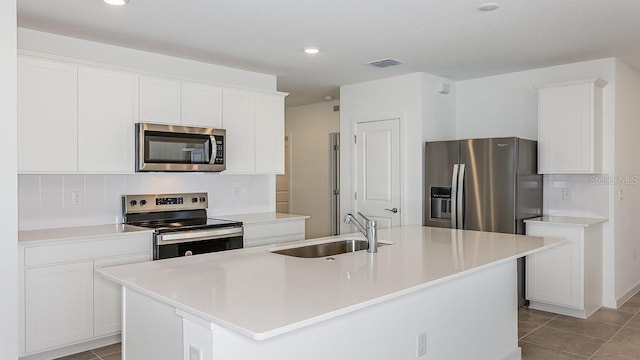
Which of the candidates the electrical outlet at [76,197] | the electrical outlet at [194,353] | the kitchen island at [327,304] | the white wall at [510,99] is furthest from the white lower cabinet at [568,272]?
the electrical outlet at [76,197]

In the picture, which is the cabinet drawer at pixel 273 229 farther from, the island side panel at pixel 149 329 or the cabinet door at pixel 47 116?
the island side panel at pixel 149 329

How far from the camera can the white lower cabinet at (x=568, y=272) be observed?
425 cm

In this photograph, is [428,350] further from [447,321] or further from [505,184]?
[505,184]

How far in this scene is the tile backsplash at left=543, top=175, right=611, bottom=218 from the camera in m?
4.68

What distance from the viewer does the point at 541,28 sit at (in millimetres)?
3557

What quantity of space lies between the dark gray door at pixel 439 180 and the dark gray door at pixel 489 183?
16 centimetres

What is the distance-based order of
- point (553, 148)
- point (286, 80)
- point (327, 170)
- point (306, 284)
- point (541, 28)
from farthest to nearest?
point (327, 170) < point (286, 80) < point (553, 148) < point (541, 28) < point (306, 284)

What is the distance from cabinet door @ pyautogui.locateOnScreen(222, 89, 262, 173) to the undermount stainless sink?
1774 millimetres

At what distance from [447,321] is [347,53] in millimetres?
2544

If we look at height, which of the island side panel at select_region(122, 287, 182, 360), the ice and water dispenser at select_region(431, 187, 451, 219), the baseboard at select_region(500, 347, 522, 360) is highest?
the ice and water dispenser at select_region(431, 187, 451, 219)

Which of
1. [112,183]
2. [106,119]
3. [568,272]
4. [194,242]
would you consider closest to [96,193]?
[112,183]

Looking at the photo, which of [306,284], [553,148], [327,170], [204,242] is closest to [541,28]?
[553,148]

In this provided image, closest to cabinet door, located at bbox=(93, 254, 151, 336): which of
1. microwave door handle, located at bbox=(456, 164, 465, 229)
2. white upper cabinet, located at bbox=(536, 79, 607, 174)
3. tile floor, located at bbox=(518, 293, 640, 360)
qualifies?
tile floor, located at bbox=(518, 293, 640, 360)

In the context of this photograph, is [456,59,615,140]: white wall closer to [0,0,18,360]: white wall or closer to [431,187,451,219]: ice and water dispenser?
[431,187,451,219]: ice and water dispenser
